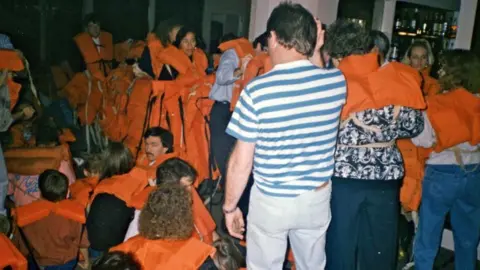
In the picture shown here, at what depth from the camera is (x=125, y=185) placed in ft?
9.75

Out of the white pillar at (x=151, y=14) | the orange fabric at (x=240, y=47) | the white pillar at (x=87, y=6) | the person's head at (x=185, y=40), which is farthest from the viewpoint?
the white pillar at (x=151, y=14)

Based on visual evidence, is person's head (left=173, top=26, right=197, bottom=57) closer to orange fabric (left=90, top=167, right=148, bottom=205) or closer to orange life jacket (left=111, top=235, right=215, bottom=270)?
orange fabric (left=90, top=167, right=148, bottom=205)

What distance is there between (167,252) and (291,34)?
112cm

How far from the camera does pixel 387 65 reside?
2355 millimetres

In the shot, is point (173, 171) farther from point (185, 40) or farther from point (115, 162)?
point (185, 40)

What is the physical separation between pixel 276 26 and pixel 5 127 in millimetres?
2309

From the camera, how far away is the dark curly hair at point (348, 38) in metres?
2.32

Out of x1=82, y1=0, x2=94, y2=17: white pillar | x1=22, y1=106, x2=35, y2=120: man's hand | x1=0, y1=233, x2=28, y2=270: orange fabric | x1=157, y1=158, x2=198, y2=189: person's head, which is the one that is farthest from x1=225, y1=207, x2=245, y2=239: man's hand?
x1=82, y1=0, x2=94, y2=17: white pillar

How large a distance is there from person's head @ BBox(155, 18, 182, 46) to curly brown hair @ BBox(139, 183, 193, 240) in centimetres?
216

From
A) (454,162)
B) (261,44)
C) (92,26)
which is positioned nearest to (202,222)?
(261,44)

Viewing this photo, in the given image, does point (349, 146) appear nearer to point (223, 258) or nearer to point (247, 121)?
point (247, 121)

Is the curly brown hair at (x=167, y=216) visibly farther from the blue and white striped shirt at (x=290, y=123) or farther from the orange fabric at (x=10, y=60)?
the orange fabric at (x=10, y=60)

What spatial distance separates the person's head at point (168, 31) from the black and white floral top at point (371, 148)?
235 cm

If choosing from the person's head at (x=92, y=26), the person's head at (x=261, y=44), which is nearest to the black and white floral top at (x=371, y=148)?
the person's head at (x=261, y=44)
